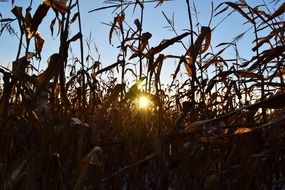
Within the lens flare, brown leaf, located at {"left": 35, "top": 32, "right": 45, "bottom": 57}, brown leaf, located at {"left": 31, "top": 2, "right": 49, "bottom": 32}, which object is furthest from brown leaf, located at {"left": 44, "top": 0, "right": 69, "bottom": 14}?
the lens flare

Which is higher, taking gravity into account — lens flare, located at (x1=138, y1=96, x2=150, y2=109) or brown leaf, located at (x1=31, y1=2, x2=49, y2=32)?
brown leaf, located at (x1=31, y1=2, x2=49, y2=32)

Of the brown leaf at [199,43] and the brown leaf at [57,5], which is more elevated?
the brown leaf at [57,5]

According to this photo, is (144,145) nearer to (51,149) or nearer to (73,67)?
(51,149)

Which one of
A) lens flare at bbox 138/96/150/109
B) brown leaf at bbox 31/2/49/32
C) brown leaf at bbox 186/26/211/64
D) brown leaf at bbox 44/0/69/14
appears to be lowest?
lens flare at bbox 138/96/150/109

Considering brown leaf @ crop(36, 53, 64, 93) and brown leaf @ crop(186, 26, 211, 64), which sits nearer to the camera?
brown leaf @ crop(36, 53, 64, 93)

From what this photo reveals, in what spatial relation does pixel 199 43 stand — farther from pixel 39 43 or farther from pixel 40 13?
pixel 39 43

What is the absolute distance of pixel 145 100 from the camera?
60.3 inches

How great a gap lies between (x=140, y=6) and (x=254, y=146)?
0.91 m

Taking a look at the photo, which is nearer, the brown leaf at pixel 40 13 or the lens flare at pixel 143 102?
the brown leaf at pixel 40 13

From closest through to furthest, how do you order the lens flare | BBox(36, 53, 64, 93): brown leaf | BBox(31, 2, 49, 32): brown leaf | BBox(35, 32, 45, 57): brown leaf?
BBox(36, 53, 64, 93): brown leaf → BBox(31, 2, 49, 32): brown leaf → the lens flare → BBox(35, 32, 45, 57): brown leaf

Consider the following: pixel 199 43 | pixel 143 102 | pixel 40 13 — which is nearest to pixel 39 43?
pixel 40 13

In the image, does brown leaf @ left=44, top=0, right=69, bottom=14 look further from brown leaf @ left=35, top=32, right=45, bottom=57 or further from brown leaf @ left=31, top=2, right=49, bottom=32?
brown leaf @ left=35, top=32, right=45, bottom=57

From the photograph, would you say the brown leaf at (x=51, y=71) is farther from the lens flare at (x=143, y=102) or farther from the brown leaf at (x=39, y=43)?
the brown leaf at (x=39, y=43)

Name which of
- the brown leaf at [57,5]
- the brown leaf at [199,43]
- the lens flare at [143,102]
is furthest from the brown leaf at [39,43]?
the brown leaf at [199,43]
